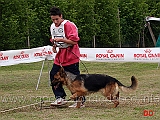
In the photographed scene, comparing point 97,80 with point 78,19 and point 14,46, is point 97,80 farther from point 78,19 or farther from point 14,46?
point 78,19

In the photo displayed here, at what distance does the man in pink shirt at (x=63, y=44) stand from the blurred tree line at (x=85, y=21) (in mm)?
13654

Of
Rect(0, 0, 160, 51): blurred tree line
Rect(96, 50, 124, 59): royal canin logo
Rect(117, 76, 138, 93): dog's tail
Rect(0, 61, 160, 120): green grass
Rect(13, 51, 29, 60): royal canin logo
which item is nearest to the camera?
Rect(0, 61, 160, 120): green grass

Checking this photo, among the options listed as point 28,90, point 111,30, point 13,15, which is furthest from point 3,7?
point 28,90

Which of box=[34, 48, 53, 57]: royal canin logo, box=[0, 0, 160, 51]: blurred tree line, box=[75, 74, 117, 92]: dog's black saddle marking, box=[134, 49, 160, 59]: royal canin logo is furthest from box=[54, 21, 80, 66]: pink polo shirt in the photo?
box=[0, 0, 160, 51]: blurred tree line

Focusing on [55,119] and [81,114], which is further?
[81,114]

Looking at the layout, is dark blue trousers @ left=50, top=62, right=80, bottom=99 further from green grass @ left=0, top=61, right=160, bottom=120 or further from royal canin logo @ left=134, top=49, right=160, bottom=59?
royal canin logo @ left=134, top=49, right=160, bottom=59

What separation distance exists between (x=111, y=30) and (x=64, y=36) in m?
21.2

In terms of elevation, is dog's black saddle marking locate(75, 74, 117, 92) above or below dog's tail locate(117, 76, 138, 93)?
above

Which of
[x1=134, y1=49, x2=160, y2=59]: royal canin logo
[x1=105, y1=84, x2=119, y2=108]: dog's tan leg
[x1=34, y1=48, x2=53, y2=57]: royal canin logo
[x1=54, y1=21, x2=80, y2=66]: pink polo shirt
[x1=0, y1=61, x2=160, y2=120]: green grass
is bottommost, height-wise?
[x1=0, y1=61, x2=160, y2=120]: green grass

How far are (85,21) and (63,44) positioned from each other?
19.3m

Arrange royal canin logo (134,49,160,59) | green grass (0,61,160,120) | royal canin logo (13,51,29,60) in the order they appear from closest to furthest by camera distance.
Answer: green grass (0,61,160,120), royal canin logo (13,51,29,60), royal canin logo (134,49,160,59)

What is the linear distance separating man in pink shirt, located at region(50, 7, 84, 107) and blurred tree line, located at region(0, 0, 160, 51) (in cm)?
1365

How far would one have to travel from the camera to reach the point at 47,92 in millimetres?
9711

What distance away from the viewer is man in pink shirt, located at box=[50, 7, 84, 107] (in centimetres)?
724
